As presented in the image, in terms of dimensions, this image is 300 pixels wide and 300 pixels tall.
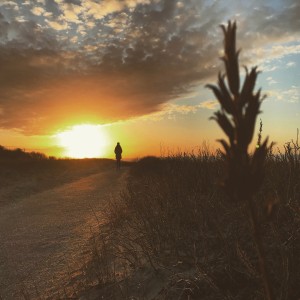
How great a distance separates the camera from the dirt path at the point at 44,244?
207 inches

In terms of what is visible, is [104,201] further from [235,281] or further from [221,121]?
[221,121]

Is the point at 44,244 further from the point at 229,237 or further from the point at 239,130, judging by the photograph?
the point at 239,130

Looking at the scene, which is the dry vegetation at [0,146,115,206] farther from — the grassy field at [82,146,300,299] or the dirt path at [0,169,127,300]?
the grassy field at [82,146,300,299]

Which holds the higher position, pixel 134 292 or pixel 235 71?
pixel 235 71

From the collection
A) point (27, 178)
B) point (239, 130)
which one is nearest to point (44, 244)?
point (239, 130)

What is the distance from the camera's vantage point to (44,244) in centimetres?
768

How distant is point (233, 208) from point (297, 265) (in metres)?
1.39

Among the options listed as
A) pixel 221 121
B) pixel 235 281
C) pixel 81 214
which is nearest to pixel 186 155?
pixel 81 214

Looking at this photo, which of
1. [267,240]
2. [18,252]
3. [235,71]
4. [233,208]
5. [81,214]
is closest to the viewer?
[235,71]

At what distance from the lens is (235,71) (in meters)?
0.99

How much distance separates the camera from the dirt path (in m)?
5.27

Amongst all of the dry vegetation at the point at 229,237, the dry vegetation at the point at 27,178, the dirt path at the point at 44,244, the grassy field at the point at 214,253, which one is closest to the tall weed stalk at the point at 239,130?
the dry vegetation at the point at 229,237

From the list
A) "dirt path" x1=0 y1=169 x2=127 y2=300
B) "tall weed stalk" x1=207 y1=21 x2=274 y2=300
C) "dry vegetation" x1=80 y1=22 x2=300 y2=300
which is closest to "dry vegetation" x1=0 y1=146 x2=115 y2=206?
"dirt path" x1=0 y1=169 x2=127 y2=300

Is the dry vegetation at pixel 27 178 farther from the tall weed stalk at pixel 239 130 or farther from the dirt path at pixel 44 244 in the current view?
the tall weed stalk at pixel 239 130
